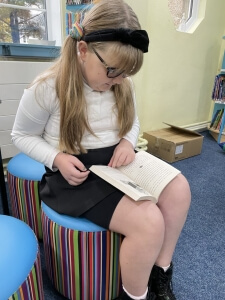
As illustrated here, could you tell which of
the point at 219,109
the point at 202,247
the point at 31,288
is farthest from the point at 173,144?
the point at 31,288

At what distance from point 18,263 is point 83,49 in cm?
53

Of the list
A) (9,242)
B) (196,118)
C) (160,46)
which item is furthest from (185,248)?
(196,118)

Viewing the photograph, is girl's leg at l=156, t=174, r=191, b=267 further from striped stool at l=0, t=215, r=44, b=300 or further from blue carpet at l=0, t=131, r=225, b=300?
striped stool at l=0, t=215, r=44, b=300

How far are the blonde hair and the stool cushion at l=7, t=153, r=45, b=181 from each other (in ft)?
0.90

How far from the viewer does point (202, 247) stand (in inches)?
40.7

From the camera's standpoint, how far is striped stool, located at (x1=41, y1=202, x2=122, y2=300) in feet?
2.12

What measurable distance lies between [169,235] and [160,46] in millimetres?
1678

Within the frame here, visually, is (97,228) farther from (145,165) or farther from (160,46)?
(160,46)

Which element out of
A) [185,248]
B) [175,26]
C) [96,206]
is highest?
[175,26]

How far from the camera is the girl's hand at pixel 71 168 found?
2.16 ft

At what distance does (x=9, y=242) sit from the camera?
0.59 metres

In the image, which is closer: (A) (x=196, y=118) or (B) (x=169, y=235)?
(B) (x=169, y=235)

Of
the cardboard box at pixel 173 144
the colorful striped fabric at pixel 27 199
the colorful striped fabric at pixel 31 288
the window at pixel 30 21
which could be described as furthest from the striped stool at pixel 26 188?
the cardboard box at pixel 173 144

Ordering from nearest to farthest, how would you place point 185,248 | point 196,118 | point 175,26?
point 185,248 < point 175,26 < point 196,118
